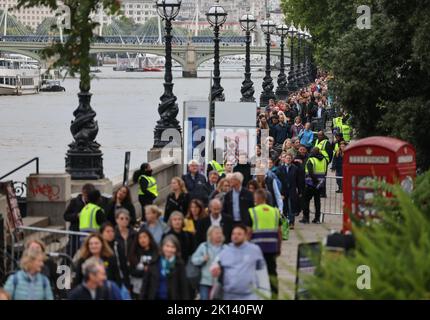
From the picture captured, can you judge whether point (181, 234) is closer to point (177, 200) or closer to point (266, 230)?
point (266, 230)

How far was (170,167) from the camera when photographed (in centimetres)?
2942

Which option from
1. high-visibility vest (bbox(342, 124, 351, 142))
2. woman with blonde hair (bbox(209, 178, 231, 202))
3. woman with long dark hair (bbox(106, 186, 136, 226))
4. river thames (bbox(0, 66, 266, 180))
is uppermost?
river thames (bbox(0, 66, 266, 180))

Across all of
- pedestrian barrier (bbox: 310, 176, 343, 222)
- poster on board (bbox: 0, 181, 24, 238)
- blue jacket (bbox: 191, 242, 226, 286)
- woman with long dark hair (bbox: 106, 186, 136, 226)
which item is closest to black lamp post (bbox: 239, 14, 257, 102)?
Answer: pedestrian barrier (bbox: 310, 176, 343, 222)

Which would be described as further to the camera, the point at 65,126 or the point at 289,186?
Answer: the point at 65,126

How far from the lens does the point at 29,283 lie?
1352 cm

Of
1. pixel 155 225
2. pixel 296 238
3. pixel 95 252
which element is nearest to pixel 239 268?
pixel 95 252

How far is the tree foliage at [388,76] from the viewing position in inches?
1088

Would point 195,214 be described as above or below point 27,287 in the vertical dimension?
above

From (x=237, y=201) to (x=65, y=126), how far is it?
6713 centimetres

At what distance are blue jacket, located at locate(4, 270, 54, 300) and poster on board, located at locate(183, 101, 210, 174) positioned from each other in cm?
1245

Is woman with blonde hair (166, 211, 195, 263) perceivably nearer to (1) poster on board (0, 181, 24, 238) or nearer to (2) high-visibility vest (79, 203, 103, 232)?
(2) high-visibility vest (79, 203, 103, 232)

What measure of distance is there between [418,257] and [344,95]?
19.1 meters

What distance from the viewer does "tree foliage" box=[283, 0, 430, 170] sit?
90.7 feet

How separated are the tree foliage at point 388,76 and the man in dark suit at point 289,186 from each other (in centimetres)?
301
